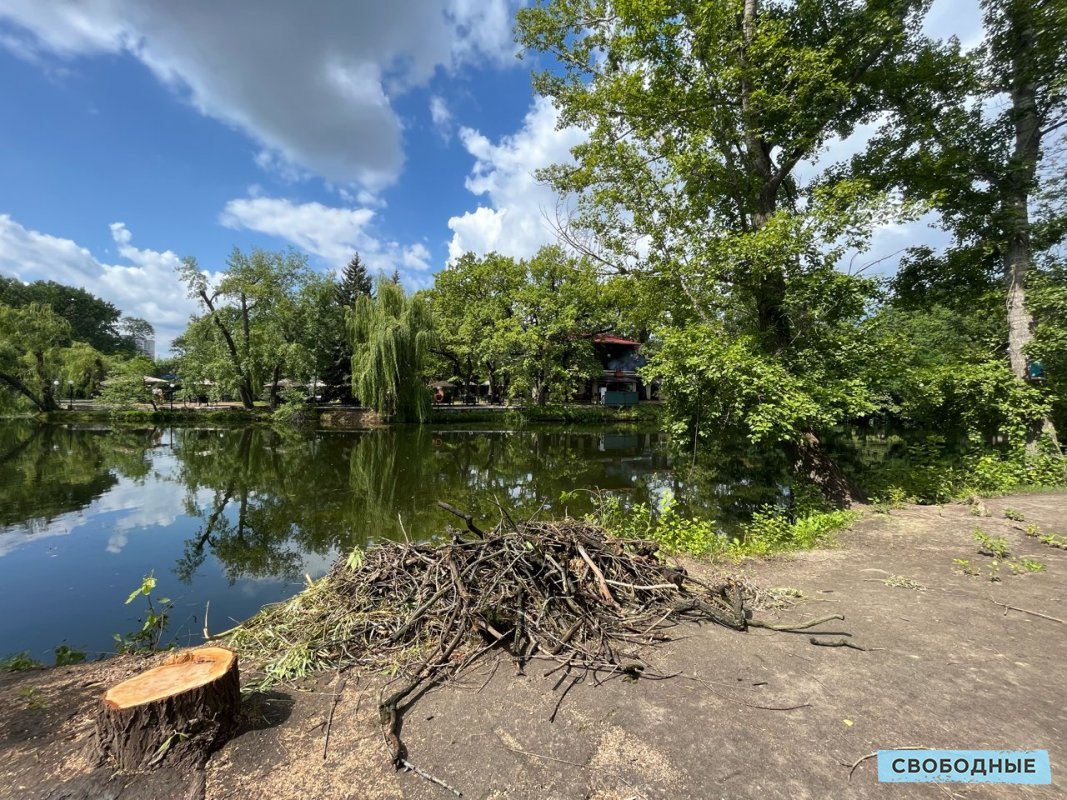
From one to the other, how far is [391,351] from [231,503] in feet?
47.1

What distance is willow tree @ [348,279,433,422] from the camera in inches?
949

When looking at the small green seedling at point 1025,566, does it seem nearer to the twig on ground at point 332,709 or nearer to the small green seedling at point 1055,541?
the small green seedling at point 1055,541

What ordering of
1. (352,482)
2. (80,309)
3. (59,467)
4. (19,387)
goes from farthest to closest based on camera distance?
(80,309), (19,387), (59,467), (352,482)

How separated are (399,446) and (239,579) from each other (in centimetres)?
1262

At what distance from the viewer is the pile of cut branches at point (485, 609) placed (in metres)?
3.40

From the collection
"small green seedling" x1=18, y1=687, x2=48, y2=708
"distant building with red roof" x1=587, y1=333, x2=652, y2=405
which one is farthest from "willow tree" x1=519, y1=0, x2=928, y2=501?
"distant building with red roof" x1=587, y1=333, x2=652, y2=405

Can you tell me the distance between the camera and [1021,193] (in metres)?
8.98

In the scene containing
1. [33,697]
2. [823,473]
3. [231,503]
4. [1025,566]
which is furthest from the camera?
[231,503]

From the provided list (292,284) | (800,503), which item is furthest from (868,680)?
(292,284)

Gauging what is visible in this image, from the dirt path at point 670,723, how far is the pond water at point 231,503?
2465 mm

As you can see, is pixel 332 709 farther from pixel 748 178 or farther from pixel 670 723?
pixel 748 178

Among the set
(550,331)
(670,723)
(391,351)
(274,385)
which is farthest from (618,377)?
(670,723)

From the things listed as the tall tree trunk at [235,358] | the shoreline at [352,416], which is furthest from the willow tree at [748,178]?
the tall tree trunk at [235,358]

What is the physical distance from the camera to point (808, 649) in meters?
3.43
